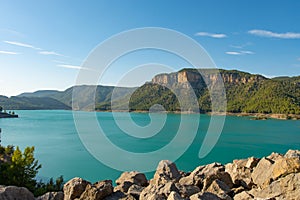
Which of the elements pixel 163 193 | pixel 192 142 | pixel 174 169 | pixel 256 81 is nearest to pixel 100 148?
pixel 192 142

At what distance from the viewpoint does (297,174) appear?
6.50m

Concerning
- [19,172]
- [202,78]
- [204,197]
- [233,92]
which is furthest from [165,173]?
[202,78]

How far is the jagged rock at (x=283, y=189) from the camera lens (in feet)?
20.5

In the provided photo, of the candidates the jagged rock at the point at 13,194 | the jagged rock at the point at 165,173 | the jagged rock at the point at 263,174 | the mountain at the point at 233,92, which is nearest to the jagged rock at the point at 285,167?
the jagged rock at the point at 263,174

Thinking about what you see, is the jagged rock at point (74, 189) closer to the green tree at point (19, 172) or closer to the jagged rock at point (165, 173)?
the jagged rock at point (165, 173)

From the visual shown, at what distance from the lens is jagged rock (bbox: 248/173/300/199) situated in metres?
6.24

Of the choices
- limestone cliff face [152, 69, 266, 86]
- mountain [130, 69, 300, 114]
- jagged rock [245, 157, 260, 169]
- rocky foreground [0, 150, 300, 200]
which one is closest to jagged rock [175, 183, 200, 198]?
rocky foreground [0, 150, 300, 200]

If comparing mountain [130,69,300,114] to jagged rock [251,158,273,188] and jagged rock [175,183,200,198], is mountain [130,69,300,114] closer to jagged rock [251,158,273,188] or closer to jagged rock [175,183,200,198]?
jagged rock [251,158,273,188]

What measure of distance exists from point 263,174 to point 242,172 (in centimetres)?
154

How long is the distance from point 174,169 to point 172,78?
18499 cm

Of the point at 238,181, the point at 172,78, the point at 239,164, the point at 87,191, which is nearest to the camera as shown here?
the point at 87,191

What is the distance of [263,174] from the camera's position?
8.04 metres

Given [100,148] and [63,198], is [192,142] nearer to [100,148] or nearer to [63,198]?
[100,148]

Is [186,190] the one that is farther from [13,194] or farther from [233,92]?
[233,92]
